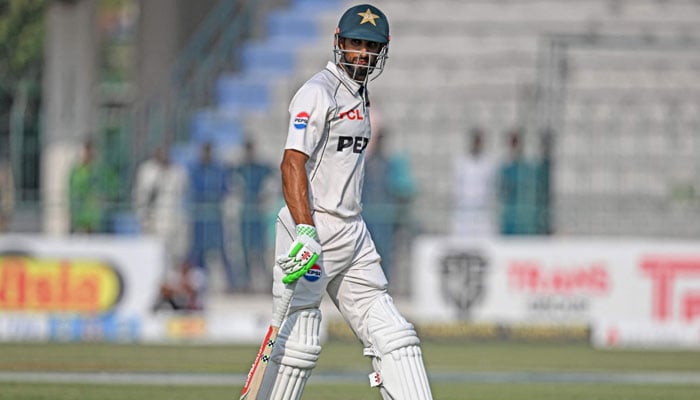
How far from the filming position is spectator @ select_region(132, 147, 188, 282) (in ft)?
48.5

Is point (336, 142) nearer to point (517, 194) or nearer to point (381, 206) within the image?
point (381, 206)

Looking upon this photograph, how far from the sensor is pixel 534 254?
45.7 feet

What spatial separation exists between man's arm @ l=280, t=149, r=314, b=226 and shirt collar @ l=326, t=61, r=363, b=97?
1.43 ft

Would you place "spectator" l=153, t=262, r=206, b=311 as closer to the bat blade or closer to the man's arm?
the bat blade

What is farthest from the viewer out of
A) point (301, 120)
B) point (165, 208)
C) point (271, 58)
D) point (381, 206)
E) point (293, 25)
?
point (293, 25)

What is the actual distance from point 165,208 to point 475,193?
318cm

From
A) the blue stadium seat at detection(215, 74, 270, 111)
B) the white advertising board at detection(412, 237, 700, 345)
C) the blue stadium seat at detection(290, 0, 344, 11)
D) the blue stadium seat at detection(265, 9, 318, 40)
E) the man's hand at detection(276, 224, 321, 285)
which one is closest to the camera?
the man's hand at detection(276, 224, 321, 285)

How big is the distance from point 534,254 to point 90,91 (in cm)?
750

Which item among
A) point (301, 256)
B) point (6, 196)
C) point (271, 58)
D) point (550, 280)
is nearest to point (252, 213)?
point (550, 280)

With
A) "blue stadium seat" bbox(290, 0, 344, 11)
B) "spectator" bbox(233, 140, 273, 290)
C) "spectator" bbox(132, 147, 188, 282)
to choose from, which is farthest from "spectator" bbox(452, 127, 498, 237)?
"blue stadium seat" bbox(290, 0, 344, 11)

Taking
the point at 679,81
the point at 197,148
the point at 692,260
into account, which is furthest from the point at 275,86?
the point at 692,260

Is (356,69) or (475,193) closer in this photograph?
(356,69)

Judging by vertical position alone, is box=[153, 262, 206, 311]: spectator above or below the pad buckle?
below

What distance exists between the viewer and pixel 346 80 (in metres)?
6.12
